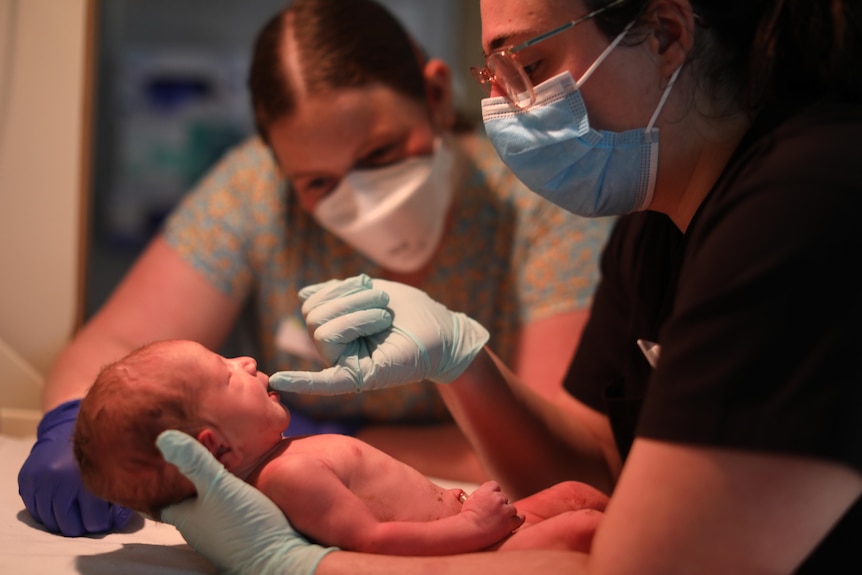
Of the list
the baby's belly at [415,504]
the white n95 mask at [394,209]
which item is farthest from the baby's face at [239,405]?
the white n95 mask at [394,209]

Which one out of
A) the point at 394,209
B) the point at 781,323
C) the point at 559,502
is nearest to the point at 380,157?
the point at 394,209

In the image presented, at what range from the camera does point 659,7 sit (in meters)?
1.04

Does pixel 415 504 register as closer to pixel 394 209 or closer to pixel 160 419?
pixel 160 419

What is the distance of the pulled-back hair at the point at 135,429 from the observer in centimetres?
93

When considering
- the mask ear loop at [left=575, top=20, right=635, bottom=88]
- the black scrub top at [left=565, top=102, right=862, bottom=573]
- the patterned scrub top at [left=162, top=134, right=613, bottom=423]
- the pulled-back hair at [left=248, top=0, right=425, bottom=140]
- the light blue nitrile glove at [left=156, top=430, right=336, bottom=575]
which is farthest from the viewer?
the patterned scrub top at [left=162, top=134, right=613, bottom=423]

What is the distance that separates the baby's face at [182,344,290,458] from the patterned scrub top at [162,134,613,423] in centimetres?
67

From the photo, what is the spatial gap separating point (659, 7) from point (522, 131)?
0.21 m

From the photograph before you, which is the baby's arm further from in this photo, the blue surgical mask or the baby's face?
the blue surgical mask

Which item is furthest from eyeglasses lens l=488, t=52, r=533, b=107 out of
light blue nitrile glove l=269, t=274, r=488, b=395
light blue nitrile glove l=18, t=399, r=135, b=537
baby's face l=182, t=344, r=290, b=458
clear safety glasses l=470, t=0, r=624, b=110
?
light blue nitrile glove l=18, t=399, r=135, b=537

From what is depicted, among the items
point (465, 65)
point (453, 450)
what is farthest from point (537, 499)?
point (465, 65)

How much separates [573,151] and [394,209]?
2.03ft

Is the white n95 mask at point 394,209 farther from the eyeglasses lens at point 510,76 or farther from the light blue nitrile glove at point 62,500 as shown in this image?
the light blue nitrile glove at point 62,500

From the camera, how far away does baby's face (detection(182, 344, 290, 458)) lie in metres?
0.98

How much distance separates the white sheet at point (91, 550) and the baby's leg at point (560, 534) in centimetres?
35
